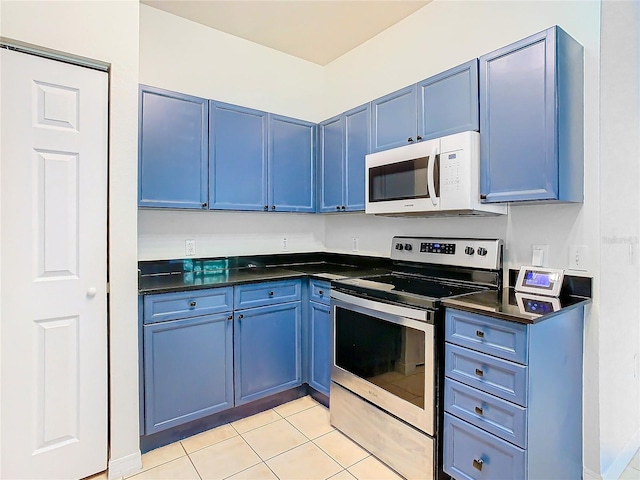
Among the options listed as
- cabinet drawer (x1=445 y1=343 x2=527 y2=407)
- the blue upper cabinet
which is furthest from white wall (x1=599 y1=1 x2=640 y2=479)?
cabinet drawer (x1=445 y1=343 x2=527 y2=407)

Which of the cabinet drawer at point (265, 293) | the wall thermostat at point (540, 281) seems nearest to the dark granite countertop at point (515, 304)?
the wall thermostat at point (540, 281)

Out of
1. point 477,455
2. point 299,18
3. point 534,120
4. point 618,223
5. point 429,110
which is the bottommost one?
point 477,455

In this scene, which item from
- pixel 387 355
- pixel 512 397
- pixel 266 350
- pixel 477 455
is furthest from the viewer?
pixel 266 350

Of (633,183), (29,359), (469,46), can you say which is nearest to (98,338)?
(29,359)

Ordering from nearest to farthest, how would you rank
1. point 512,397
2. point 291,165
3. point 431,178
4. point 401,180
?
point 512,397
point 431,178
point 401,180
point 291,165

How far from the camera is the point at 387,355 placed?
6.23ft

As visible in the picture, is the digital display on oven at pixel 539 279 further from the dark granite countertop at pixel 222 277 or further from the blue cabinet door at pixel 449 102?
the dark granite countertop at pixel 222 277

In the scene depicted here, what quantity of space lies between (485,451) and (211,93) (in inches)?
113

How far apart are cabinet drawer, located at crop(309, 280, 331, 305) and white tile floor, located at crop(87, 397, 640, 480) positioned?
2.57 feet

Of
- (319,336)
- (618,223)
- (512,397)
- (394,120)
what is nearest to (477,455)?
(512,397)

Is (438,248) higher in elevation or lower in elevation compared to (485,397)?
higher

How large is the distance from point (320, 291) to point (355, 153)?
41.7 inches

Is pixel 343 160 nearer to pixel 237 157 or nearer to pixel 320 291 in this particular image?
pixel 237 157

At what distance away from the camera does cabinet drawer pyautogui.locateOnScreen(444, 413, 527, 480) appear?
4.74 ft
